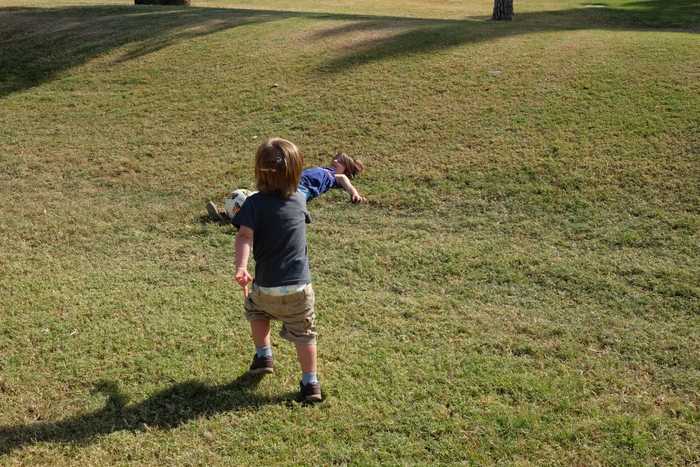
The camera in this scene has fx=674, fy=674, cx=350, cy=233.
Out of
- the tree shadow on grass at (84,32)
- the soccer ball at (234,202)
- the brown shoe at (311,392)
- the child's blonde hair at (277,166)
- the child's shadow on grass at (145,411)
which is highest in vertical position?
the tree shadow on grass at (84,32)

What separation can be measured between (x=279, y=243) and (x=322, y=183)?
0.90m

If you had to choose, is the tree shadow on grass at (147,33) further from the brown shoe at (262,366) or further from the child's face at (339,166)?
the brown shoe at (262,366)

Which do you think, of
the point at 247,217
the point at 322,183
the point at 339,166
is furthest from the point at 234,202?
the point at 247,217

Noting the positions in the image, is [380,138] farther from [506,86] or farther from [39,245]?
[39,245]

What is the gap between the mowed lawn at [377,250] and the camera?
140 inches

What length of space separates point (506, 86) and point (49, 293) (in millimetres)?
5933

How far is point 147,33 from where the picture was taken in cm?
1195

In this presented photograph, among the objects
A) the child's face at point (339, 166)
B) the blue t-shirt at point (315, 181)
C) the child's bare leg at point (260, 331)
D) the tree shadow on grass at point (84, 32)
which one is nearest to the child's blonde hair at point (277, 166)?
the blue t-shirt at point (315, 181)

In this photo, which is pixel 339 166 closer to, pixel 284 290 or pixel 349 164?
pixel 349 164

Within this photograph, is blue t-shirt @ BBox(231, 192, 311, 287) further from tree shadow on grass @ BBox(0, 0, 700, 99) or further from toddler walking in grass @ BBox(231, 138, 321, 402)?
tree shadow on grass @ BBox(0, 0, 700, 99)

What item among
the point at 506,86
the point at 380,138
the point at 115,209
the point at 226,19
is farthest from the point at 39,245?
the point at 226,19

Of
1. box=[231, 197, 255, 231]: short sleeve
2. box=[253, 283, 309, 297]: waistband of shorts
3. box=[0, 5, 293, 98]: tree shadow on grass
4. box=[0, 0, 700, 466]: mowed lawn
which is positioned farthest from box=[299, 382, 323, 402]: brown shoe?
box=[0, 5, 293, 98]: tree shadow on grass

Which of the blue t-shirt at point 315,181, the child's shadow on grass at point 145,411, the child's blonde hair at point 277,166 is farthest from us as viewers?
the blue t-shirt at point 315,181

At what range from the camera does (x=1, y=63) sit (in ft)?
37.0
